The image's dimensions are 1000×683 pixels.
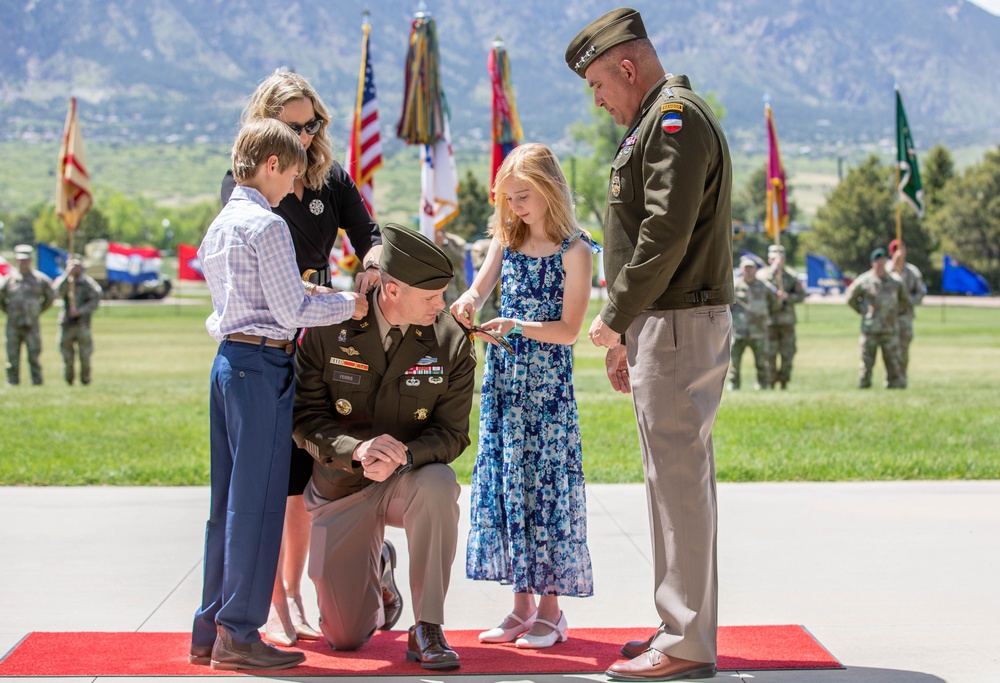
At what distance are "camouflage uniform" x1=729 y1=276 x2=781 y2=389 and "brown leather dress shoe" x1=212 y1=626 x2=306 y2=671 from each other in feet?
Result: 46.4

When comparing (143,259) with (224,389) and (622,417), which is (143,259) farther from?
(224,389)

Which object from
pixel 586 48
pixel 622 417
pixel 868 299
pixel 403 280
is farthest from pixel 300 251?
pixel 868 299

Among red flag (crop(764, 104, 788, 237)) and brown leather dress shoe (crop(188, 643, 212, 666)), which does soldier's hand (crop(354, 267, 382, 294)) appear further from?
red flag (crop(764, 104, 788, 237))

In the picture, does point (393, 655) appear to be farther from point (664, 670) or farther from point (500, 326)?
point (500, 326)

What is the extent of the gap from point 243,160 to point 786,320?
15.6 m

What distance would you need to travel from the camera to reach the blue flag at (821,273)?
6372cm

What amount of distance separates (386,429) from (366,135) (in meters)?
11.7

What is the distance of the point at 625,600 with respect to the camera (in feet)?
15.9

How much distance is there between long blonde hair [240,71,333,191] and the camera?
4.18 meters

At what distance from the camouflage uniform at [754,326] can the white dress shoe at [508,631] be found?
13444 mm

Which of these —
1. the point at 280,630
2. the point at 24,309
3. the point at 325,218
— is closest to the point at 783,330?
the point at 24,309

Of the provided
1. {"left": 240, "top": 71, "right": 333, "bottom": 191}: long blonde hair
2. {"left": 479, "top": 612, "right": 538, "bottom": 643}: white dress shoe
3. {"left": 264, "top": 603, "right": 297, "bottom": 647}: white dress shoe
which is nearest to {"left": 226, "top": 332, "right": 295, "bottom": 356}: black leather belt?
{"left": 240, "top": 71, "right": 333, "bottom": 191}: long blonde hair

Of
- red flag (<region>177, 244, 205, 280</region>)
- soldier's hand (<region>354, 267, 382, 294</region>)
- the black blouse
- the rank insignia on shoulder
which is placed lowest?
soldier's hand (<region>354, 267, 382, 294</region>)

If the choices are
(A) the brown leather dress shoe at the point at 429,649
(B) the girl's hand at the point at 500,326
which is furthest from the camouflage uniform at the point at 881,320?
(A) the brown leather dress shoe at the point at 429,649
